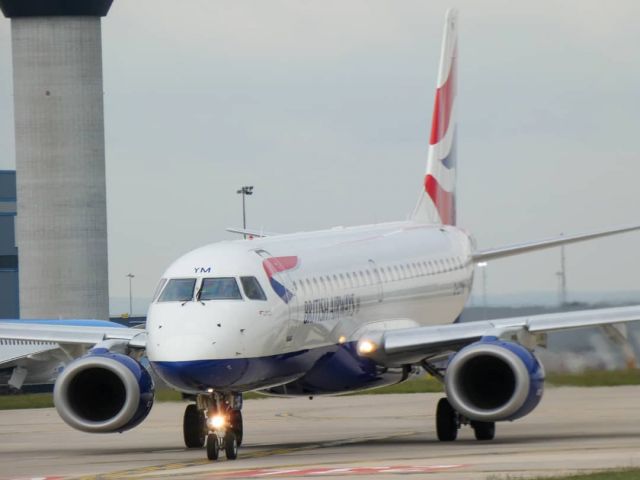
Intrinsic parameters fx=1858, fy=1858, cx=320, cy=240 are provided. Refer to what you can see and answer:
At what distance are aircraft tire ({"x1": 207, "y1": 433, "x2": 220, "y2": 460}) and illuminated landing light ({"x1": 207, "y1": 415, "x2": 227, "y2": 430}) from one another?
6.6 inches

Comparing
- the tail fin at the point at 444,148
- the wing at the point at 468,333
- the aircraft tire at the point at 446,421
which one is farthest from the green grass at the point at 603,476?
the tail fin at the point at 444,148

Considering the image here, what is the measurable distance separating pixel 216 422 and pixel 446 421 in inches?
233

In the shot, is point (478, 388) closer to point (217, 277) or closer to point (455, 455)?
point (455, 455)

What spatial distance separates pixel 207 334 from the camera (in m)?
28.0

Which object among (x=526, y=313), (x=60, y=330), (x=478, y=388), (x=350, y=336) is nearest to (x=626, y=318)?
(x=478, y=388)

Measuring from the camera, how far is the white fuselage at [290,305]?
2811 cm

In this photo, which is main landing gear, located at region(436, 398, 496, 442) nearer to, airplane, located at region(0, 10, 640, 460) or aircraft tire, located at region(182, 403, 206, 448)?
airplane, located at region(0, 10, 640, 460)

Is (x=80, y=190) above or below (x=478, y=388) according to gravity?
above

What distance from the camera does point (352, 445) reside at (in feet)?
108

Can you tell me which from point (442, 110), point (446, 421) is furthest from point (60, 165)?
point (446, 421)

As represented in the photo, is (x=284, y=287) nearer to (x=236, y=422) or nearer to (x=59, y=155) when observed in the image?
(x=236, y=422)

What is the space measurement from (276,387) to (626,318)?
6127 mm

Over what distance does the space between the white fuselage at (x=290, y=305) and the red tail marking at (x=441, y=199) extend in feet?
14.7

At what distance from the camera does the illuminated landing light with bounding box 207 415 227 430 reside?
2908cm
